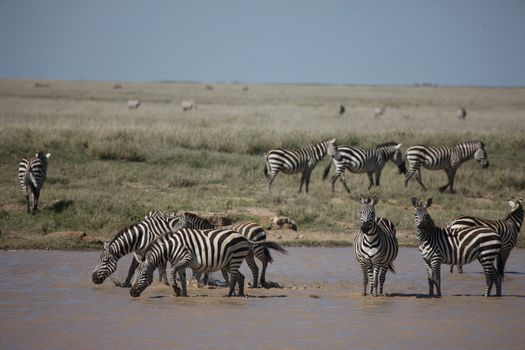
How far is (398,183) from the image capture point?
78.6ft

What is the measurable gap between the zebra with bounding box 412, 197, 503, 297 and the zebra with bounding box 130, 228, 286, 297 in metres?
2.49

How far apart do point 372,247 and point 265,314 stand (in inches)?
69.9

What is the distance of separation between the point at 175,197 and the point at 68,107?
36.8m

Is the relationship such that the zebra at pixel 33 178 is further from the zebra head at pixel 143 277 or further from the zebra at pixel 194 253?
the zebra at pixel 194 253

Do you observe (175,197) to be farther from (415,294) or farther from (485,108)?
(485,108)

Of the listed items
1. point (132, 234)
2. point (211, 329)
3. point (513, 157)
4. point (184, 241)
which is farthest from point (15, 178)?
point (513, 157)

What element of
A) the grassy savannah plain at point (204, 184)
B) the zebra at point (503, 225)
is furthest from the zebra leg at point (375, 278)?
the grassy savannah plain at point (204, 184)

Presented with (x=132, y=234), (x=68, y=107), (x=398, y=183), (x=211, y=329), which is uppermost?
(x=68, y=107)

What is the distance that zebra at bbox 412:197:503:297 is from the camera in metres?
12.1

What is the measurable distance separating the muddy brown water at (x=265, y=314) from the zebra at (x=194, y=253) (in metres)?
0.38

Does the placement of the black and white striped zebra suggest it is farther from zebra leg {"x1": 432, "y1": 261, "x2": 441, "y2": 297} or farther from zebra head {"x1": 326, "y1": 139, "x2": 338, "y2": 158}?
zebra head {"x1": 326, "y1": 139, "x2": 338, "y2": 158}

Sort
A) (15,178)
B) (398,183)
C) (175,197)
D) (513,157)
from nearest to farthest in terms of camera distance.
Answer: (175,197)
(15,178)
(398,183)
(513,157)

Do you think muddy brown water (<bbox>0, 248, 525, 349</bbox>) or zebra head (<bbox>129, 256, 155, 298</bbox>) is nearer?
muddy brown water (<bbox>0, 248, 525, 349</bbox>)

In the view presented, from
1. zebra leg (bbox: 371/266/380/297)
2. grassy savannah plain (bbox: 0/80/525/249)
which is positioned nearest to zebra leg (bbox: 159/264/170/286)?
zebra leg (bbox: 371/266/380/297)
